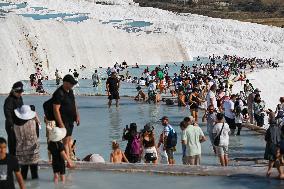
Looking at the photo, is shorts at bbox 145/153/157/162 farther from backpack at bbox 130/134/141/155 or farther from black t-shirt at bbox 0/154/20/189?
black t-shirt at bbox 0/154/20/189

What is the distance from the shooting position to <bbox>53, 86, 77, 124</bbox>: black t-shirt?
9969 millimetres

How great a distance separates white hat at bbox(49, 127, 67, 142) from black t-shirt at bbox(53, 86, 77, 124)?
61 centimetres

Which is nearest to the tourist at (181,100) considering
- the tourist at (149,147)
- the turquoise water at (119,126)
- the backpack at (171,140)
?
the turquoise water at (119,126)

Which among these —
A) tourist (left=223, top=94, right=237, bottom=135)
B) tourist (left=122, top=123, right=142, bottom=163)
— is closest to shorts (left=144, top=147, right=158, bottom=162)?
tourist (left=122, top=123, right=142, bottom=163)

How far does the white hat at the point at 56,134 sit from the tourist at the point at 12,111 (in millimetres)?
553

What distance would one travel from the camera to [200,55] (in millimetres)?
101562

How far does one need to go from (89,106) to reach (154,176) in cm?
1575

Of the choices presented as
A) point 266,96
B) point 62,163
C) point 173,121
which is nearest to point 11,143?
point 62,163

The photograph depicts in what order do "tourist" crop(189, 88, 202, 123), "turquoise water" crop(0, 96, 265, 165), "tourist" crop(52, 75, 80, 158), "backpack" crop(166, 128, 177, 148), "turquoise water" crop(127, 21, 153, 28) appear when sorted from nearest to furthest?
"tourist" crop(52, 75, 80, 158)
"backpack" crop(166, 128, 177, 148)
"turquoise water" crop(0, 96, 265, 165)
"tourist" crop(189, 88, 202, 123)
"turquoise water" crop(127, 21, 153, 28)

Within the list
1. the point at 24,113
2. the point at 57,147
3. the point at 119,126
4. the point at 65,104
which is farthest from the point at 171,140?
the point at 119,126

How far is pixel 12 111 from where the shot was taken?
31.4ft

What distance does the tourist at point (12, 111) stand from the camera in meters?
9.45

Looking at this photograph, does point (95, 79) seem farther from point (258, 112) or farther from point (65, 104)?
point (65, 104)

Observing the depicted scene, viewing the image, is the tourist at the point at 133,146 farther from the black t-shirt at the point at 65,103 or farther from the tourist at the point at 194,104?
the tourist at the point at 194,104
